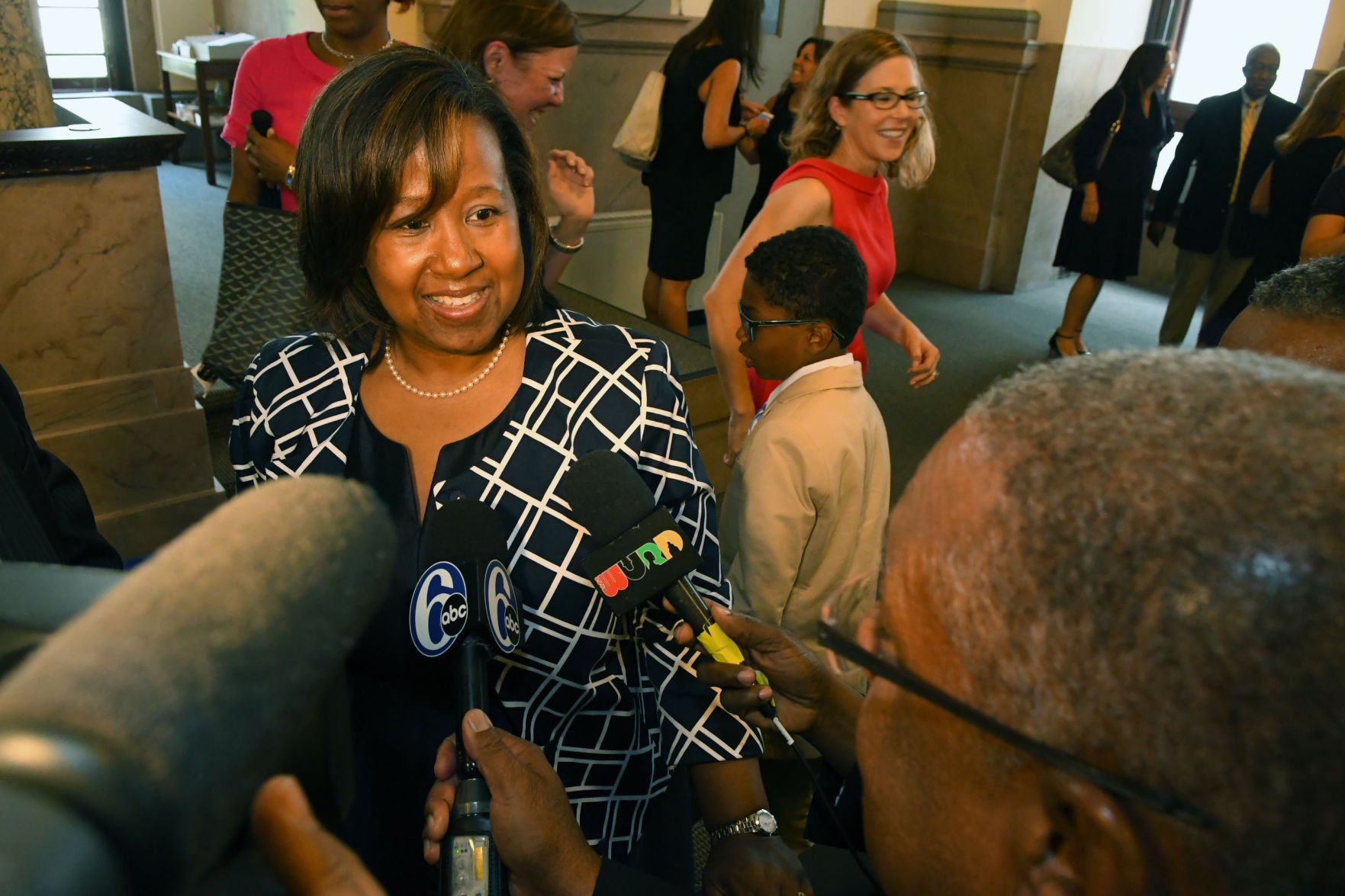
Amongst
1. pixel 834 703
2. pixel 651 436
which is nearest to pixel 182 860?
pixel 651 436

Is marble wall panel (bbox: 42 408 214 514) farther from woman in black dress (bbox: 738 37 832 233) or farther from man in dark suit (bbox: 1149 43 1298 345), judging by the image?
man in dark suit (bbox: 1149 43 1298 345)

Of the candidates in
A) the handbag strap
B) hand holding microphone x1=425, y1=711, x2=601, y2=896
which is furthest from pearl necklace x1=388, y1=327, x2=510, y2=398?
the handbag strap

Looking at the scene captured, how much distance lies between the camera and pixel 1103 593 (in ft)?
1.82

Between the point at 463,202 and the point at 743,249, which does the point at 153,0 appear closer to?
the point at 743,249

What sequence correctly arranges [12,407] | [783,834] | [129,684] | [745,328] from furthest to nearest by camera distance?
[745,328]
[783,834]
[12,407]
[129,684]

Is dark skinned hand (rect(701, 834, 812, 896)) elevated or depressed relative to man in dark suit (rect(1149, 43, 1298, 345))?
depressed

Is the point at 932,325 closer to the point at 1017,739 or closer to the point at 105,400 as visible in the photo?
the point at 105,400

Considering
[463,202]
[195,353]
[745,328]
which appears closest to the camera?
[463,202]

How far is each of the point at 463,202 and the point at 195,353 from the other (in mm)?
3671

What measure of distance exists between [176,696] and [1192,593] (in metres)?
0.48

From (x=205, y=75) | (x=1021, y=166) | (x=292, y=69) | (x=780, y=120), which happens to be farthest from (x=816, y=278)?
(x=205, y=75)

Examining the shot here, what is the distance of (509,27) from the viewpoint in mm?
2533

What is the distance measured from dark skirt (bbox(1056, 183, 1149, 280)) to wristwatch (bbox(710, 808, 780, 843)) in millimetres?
5094

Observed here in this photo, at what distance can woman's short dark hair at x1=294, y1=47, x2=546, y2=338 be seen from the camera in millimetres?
1322
